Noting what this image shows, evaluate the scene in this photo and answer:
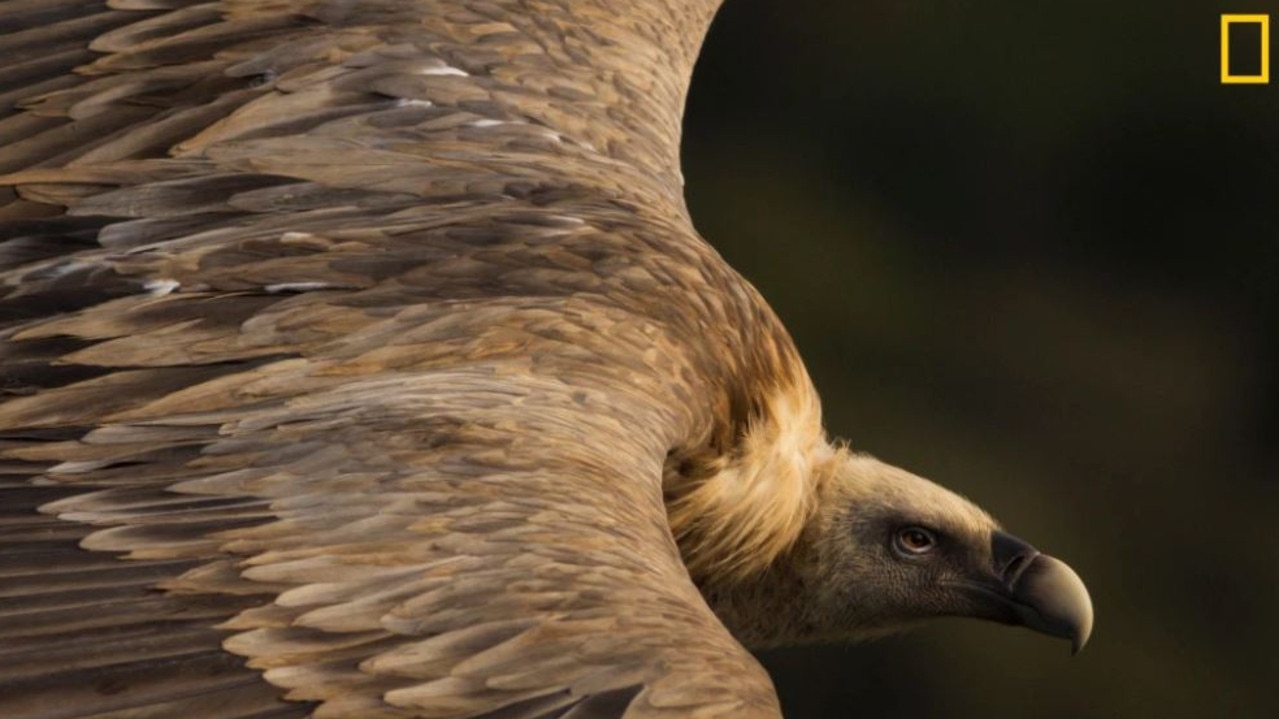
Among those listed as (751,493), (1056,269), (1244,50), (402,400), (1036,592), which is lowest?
(1056,269)

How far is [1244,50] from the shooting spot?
13.0m

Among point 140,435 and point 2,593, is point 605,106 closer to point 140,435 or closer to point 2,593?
point 140,435

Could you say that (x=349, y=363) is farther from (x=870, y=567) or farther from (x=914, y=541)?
(x=914, y=541)

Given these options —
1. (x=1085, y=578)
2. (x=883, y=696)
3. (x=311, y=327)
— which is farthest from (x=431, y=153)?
(x=1085, y=578)

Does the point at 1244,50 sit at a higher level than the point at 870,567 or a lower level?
lower

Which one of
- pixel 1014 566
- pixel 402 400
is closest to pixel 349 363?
pixel 402 400

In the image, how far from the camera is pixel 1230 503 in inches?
493

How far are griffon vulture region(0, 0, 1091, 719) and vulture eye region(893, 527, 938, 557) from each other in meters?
0.01

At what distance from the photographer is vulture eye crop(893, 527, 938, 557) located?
4.88m

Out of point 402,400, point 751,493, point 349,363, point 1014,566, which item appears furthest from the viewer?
point 1014,566

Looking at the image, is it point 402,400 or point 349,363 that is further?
point 349,363

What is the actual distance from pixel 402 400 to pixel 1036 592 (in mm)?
1982

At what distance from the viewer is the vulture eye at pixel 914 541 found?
4.88 metres

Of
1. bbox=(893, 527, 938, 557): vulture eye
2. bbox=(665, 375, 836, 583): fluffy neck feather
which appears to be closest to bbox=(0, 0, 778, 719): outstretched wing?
bbox=(665, 375, 836, 583): fluffy neck feather
